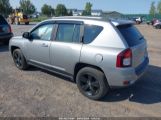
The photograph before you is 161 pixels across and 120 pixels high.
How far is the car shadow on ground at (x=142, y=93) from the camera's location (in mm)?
5344

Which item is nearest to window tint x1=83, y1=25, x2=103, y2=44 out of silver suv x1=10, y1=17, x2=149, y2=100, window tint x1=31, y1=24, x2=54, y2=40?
silver suv x1=10, y1=17, x2=149, y2=100

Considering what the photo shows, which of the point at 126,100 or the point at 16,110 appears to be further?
the point at 126,100

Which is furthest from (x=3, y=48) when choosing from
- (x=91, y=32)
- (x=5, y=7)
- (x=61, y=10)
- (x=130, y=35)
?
(x=61, y=10)

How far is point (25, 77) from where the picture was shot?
6.86 metres

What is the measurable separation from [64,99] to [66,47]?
1.23 m

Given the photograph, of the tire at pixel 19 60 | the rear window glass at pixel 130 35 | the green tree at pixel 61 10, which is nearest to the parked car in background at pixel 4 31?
the tire at pixel 19 60

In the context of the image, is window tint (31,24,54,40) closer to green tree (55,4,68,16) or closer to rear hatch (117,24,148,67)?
rear hatch (117,24,148,67)

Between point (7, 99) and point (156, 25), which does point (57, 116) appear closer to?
point (7, 99)

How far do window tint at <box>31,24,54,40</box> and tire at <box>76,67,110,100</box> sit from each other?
1540mm

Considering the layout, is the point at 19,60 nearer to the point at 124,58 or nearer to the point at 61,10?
the point at 124,58

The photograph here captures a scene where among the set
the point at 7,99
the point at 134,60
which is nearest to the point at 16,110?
the point at 7,99

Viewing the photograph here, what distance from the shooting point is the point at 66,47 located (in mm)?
5629

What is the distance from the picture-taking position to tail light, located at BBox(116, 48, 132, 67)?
4742 mm

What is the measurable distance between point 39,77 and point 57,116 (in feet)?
7.92
